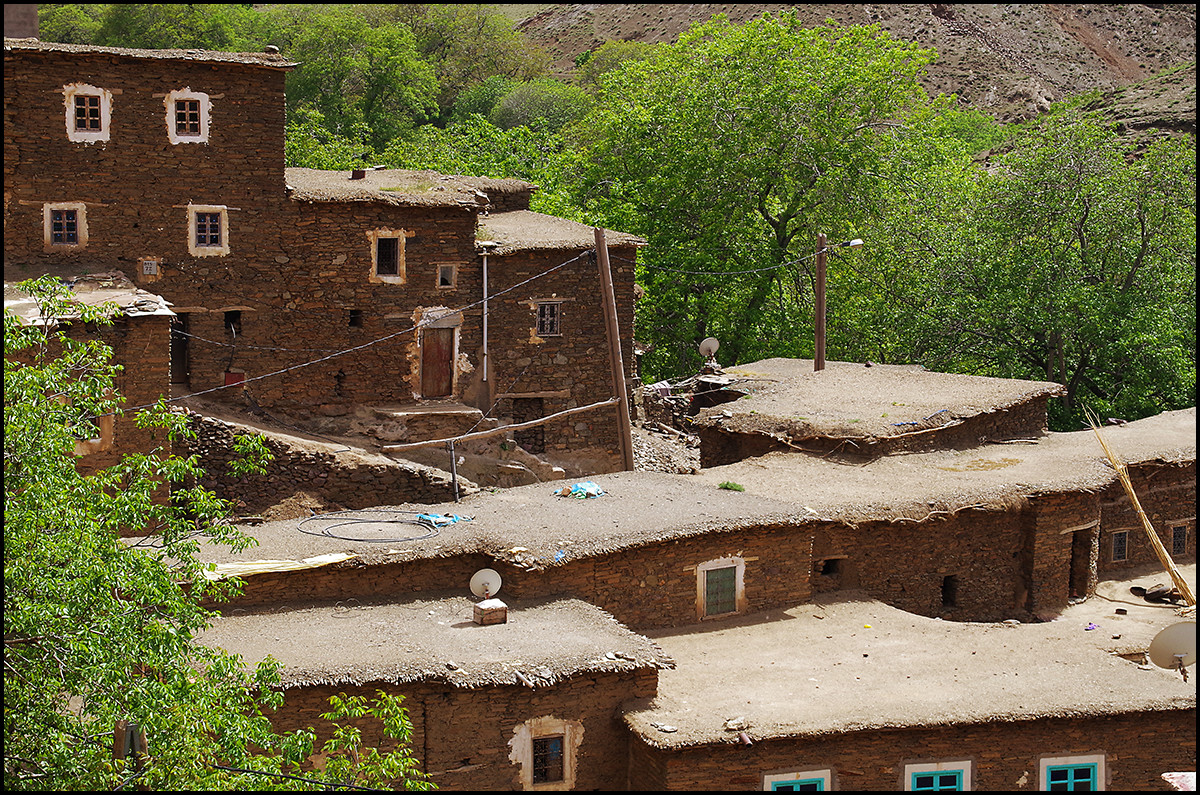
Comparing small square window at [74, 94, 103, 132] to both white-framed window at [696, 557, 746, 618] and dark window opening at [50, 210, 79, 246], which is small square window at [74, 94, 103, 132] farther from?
white-framed window at [696, 557, 746, 618]

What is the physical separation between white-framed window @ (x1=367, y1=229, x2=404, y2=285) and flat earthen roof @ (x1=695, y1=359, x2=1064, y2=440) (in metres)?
7.27

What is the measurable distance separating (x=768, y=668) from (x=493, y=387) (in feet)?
39.6

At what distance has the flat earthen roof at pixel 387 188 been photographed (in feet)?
87.7

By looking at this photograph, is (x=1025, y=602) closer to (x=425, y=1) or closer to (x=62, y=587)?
(x=62, y=587)

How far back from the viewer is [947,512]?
73.4 ft

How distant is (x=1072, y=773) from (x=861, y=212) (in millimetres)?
24496

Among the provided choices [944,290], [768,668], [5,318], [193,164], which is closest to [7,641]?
[5,318]

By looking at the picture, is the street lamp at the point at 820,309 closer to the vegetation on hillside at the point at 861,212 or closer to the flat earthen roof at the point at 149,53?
the vegetation on hillside at the point at 861,212

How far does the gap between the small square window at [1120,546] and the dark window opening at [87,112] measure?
2186cm

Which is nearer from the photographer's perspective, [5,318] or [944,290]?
[5,318]

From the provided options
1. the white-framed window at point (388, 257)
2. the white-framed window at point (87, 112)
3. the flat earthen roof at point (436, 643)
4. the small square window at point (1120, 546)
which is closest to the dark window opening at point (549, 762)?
the flat earthen roof at point (436, 643)

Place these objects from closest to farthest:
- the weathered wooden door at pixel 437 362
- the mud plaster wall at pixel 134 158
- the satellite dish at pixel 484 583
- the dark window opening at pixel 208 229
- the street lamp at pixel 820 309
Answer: the satellite dish at pixel 484 583 → the mud plaster wall at pixel 134 158 → the dark window opening at pixel 208 229 → the weathered wooden door at pixel 437 362 → the street lamp at pixel 820 309

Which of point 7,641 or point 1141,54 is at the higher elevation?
point 1141,54

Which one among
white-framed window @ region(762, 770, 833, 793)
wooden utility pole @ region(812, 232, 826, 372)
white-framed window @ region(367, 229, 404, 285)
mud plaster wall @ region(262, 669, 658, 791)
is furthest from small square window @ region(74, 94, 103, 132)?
white-framed window @ region(762, 770, 833, 793)
